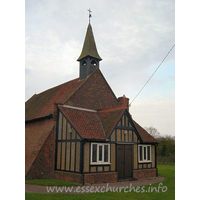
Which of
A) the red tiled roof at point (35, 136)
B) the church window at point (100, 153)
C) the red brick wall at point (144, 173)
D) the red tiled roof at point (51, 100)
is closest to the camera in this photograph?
the church window at point (100, 153)

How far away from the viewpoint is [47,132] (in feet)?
58.9

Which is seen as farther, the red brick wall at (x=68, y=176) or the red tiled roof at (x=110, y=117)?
the red tiled roof at (x=110, y=117)

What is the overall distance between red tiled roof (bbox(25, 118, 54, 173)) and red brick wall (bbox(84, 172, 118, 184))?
15.7ft

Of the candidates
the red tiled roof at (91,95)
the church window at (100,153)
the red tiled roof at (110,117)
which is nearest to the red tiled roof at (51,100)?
the red tiled roof at (91,95)

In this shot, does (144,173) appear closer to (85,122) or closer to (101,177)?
(101,177)

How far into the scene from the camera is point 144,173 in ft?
61.9

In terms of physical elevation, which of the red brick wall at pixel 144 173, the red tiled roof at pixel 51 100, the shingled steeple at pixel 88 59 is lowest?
the red brick wall at pixel 144 173

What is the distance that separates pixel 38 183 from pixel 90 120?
614cm

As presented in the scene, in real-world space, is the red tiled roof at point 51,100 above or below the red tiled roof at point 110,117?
above

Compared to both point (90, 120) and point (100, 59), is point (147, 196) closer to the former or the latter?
point (90, 120)

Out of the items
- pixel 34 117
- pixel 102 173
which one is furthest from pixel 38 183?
pixel 34 117

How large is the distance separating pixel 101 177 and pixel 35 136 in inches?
330

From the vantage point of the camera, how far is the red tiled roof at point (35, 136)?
17.2m

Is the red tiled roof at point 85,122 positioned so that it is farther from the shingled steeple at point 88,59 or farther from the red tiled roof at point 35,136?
the shingled steeple at point 88,59
